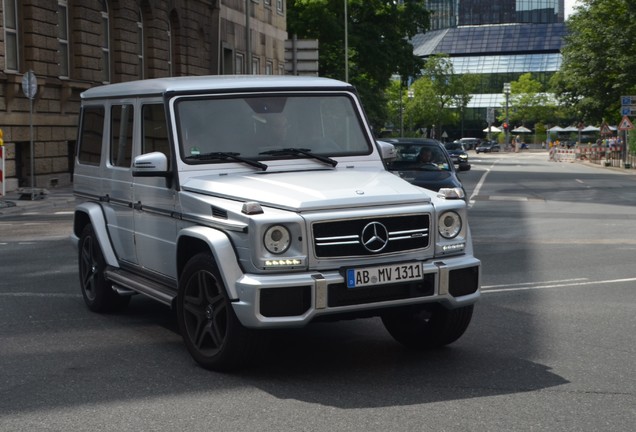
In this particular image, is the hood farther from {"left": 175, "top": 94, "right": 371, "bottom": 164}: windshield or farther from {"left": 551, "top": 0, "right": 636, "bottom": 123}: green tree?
{"left": 551, "top": 0, "right": 636, "bottom": 123}: green tree

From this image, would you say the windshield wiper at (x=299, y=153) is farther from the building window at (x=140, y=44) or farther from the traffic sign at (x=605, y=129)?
the traffic sign at (x=605, y=129)

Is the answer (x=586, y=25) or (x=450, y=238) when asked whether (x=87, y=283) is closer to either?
(x=450, y=238)

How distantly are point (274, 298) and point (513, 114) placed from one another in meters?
143

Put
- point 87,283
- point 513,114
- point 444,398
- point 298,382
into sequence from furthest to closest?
point 513,114, point 87,283, point 298,382, point 444,398

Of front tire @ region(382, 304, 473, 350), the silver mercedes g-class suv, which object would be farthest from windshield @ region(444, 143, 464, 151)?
front tire @ region(382, 304, 473, 350)

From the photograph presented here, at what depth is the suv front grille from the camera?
6.84 m

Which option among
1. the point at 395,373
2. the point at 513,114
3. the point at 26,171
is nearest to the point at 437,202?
the point at 395,373

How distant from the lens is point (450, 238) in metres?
7.27

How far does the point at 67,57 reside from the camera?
3434 cm

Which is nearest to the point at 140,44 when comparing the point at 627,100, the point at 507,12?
the point at 627,100

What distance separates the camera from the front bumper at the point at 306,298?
6.65 m

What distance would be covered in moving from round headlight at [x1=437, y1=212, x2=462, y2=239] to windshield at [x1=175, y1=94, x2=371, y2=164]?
128cm

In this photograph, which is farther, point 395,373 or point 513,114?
point 513,114

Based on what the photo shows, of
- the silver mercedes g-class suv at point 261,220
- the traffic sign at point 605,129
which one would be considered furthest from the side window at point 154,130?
the traffic sign at point 605,129
